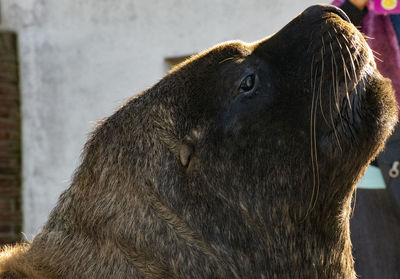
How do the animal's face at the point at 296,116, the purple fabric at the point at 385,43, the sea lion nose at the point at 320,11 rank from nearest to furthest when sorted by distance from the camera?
1. the animal's face at the point at 296,116
2. the sea lion nose at the point at 320,11
3. the purple fabric at the point at 385,43

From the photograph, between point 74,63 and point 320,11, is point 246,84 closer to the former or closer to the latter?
point 320,11

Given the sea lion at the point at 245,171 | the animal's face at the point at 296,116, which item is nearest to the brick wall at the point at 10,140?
the sea lion at the point at 245,171

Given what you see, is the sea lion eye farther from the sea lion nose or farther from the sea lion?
the sea lion nose

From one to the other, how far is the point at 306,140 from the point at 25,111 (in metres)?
5.12

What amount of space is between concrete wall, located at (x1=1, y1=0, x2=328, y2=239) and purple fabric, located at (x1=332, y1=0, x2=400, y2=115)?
10.9 feet

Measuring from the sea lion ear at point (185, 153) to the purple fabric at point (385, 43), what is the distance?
1.29 m

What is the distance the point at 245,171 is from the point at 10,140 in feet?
16.0

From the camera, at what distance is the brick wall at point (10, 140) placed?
7.13m

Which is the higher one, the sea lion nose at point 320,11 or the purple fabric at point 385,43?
the sea lion nose at point 320,11

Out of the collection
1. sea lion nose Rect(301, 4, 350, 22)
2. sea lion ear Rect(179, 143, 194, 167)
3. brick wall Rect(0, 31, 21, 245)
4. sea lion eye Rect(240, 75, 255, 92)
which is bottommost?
brick wall Rect(0, 31, 21, 245)

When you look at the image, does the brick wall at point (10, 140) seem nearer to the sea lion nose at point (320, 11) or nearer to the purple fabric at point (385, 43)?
the purple fabric at point (385, 43)

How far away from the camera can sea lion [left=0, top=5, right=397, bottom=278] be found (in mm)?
2867

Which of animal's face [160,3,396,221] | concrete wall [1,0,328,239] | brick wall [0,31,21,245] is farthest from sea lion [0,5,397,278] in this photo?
brick wall [0,31,21,245]

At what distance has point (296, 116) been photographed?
2891 millimetres
